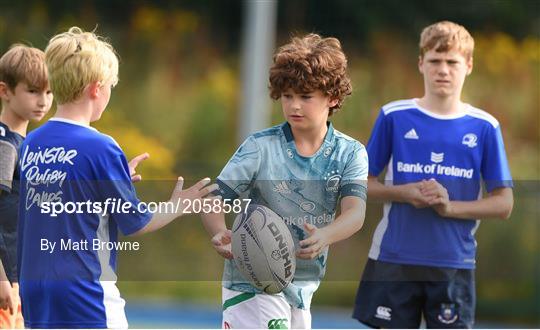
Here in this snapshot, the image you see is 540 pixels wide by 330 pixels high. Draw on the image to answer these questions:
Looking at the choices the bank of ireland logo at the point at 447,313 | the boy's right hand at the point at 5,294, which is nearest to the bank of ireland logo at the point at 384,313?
the bank of ireland logo at the point at 447,313

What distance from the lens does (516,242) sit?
447 inches

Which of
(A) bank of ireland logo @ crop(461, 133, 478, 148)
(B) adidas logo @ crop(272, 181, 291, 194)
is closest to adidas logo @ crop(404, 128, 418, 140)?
(A) bank of ireland logo @ crop(461, 133, 478, 148)

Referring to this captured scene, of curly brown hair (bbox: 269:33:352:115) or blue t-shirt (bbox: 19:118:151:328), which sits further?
curly brown hair (bbox: 269:33:352:115)

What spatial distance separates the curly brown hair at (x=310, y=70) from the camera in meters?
5.01

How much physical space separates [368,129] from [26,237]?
29.9ft

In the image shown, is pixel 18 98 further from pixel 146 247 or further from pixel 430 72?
pixel 146 247

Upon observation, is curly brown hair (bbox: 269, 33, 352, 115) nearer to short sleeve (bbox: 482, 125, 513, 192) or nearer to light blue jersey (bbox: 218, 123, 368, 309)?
light blue jersey (bbox: 218, 123, 368, 309)

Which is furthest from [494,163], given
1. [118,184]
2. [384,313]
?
[118,184]

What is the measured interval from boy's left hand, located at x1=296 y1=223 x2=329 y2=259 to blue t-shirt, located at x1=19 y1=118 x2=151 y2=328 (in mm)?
641

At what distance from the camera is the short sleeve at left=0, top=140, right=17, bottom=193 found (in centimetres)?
530

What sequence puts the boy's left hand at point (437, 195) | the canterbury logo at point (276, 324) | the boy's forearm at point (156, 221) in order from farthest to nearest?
the boy's left hand at point (437, 195) < the canterbury logo at point (276, 324) < the boy's forearm at point (156, 221)

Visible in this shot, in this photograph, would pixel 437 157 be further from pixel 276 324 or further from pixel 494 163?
pixel 276 324

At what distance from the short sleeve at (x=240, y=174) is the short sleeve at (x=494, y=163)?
132 cm

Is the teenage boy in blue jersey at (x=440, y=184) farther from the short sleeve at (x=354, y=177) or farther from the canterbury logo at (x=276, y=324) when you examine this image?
the canterbury logo at (x=276, y=324)
